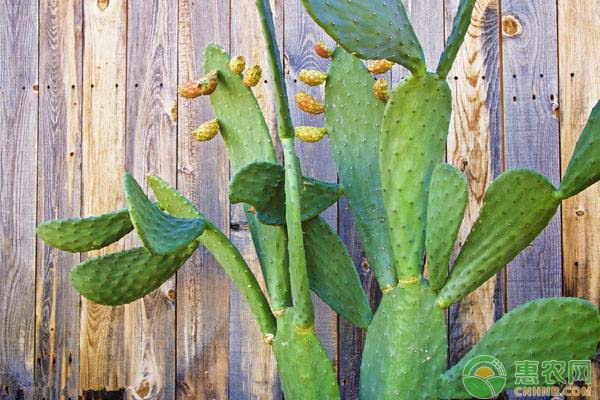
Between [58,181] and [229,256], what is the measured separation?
726mm

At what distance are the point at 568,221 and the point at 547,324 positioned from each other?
1.93ft

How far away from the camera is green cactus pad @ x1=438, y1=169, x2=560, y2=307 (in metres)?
1.63

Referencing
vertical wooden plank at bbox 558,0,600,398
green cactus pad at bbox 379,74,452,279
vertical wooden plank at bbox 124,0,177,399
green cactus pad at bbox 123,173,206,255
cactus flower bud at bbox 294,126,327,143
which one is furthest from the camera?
vertical wooden plank at bbox 124,0,177,399

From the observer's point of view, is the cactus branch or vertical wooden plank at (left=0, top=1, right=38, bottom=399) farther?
vertical wooden plank at (left=0, top=1, right=38, bottom=399)

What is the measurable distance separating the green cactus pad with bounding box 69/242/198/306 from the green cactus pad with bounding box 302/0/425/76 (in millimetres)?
583

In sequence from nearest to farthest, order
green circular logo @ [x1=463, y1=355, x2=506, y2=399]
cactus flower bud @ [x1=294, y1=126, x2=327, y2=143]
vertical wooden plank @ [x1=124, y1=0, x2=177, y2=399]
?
1. green circular logo @ [x1=463, y1=355, x2=506, y2=399]
2. cactus flower bud @ [x1=294, y1=126, x2=327, y2=143]
3. vertical wooden plank @ [x1=124, y1=0, x2=177, y2=399]

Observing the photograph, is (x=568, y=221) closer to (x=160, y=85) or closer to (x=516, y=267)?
(x=516, y=267)

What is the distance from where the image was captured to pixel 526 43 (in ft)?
7.22

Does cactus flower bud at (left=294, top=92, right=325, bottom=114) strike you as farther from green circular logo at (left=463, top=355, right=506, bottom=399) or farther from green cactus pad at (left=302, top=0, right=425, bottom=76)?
green circular logo at (left=463, top=355, right=506, bottom=399)

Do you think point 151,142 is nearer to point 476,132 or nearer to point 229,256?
point 229,256

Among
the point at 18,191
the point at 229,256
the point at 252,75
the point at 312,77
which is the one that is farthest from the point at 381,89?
the point at 18,191

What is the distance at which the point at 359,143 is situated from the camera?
190 centimetres

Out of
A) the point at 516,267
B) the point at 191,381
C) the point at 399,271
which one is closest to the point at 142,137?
the point at 191,381

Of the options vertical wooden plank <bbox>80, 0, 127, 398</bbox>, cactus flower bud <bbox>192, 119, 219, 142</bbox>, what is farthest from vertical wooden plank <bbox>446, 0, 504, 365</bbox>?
vertical wooden plank <bbox>80, 0, 127, 398</bbox>
